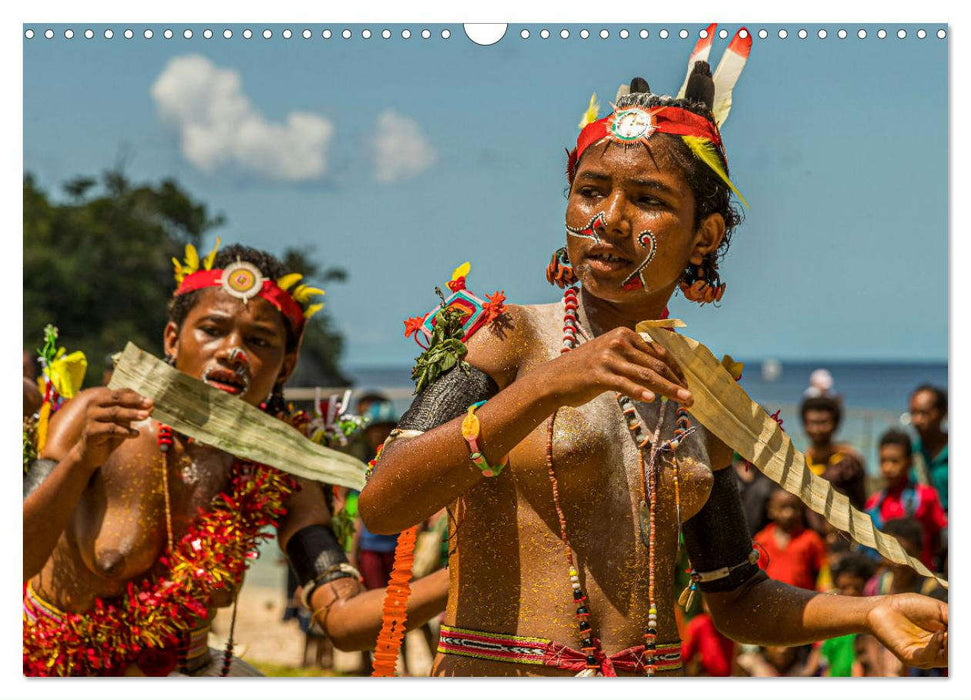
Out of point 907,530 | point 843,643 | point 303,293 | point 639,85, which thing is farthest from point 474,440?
point 907,530

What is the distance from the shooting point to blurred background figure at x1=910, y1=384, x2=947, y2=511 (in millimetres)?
6750

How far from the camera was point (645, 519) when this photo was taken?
3295 mm

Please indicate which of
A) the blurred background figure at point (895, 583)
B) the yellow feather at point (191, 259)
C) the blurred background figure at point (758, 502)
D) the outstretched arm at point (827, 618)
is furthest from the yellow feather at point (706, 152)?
the blurred background figure at point (758, 502)

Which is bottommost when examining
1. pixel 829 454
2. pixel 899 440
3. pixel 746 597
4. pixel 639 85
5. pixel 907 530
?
pixel 746 597

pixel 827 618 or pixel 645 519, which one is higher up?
pixel 645 519

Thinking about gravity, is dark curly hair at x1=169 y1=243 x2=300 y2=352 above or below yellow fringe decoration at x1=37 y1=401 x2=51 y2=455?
above

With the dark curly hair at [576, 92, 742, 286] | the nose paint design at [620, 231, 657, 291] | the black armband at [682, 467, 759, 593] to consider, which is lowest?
the black armband at [682, 467, 759, 593]

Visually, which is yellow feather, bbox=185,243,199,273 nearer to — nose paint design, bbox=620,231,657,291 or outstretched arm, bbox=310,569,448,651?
outstretched arm, bbox=310,569,448,651

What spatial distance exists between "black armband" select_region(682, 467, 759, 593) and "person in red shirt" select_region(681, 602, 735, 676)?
3.37 m

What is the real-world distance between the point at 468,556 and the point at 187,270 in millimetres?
2304

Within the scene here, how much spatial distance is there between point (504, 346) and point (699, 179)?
25.0 inches

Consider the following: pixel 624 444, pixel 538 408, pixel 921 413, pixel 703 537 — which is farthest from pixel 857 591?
pixel 538 408

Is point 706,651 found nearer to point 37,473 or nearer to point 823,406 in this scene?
point 823,406

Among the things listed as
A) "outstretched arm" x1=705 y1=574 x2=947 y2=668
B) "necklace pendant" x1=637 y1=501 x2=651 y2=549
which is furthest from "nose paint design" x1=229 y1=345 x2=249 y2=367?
"necklace pendant" x1=637 y1=501 x2=651 y2=549
